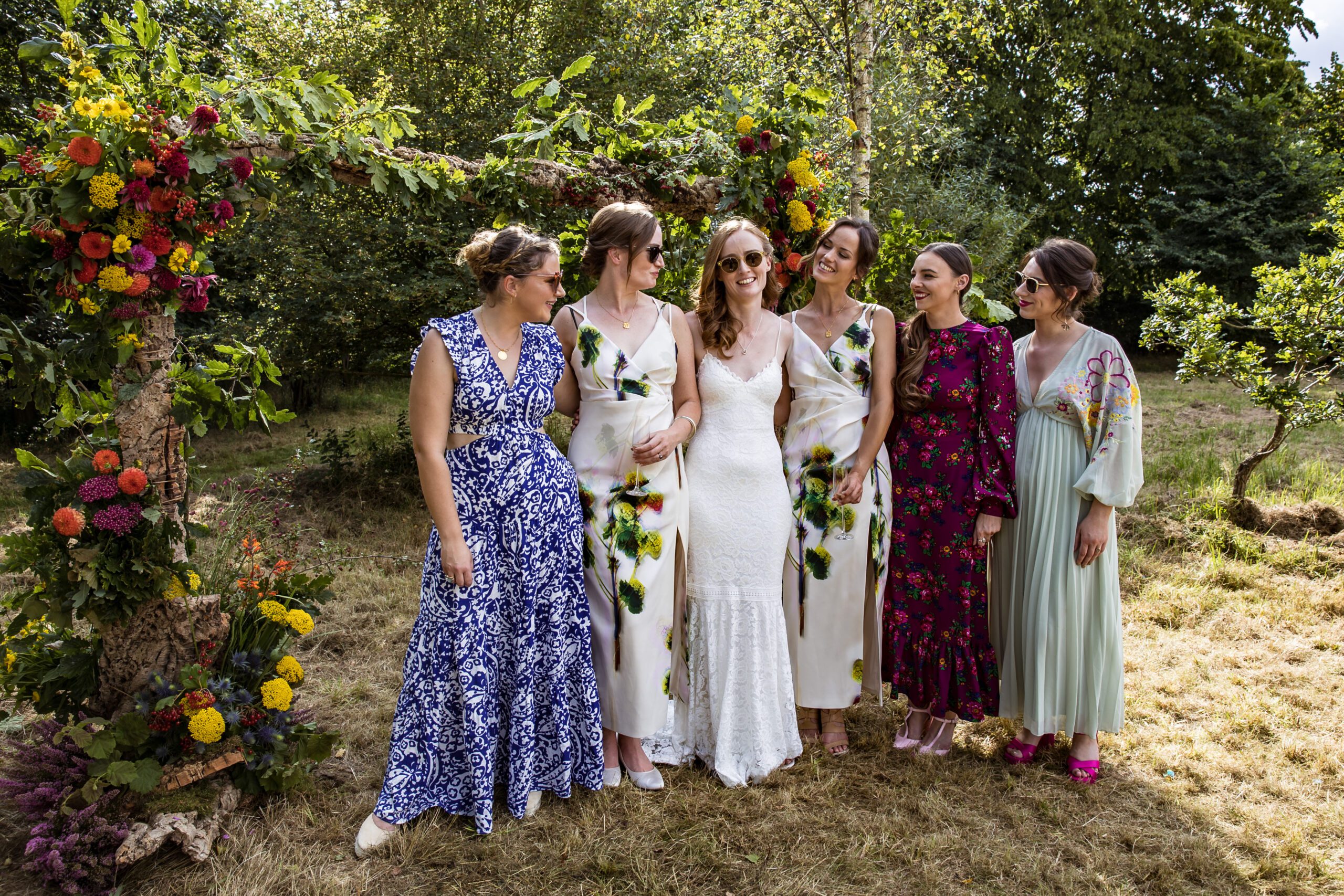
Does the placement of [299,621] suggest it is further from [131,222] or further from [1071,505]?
[1071,505]

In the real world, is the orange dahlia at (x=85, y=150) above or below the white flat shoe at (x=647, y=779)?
above

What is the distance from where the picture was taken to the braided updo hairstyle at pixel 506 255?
2691 millimetres

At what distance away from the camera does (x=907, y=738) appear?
3.51 m

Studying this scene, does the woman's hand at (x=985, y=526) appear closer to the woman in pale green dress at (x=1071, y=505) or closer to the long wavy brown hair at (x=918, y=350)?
the woman in pale green dress at (x=1071, y=505)

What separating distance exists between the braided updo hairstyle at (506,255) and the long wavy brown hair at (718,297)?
2.32 feet

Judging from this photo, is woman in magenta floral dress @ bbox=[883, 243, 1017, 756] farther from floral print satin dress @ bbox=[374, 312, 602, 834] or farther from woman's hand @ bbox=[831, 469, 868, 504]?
floral print satin dress @ bbox=[374, 312, 602, 834]

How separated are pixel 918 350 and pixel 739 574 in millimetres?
1091

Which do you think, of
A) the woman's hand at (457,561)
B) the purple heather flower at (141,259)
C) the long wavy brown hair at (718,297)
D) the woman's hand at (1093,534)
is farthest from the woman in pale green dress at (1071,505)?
the purple heather flower at (141,259)

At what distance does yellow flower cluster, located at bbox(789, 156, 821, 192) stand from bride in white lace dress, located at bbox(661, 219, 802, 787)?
0.83 meters

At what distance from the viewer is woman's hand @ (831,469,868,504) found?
324cm

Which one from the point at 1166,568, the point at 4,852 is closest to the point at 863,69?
the point at 1166,568

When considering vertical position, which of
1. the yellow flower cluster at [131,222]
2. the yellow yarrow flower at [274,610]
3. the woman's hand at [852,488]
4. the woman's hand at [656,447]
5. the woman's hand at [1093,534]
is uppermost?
the yellow flower cluster at [131,222]

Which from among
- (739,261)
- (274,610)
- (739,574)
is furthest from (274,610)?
(739,261)

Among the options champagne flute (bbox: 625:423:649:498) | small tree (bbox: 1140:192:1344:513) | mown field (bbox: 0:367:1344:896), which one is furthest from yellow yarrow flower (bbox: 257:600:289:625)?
small tree (bbox: 1140:192:1344:513)
